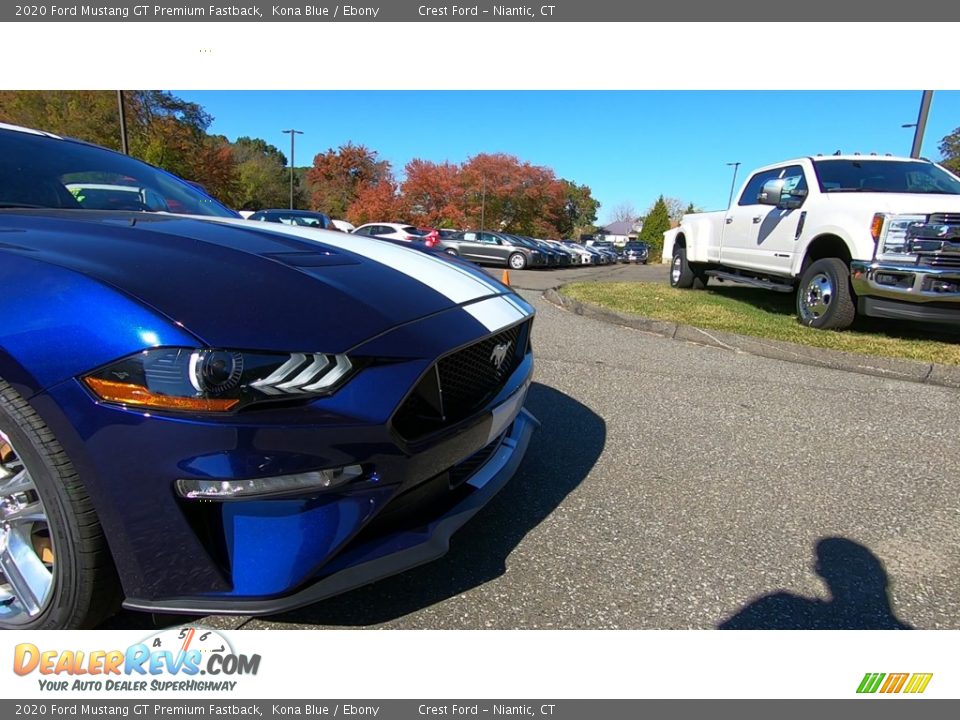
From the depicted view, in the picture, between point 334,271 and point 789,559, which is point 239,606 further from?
point 789,559

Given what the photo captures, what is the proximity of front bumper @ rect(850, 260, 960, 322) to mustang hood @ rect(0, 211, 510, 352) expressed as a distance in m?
5.11

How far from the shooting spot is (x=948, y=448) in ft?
10.2

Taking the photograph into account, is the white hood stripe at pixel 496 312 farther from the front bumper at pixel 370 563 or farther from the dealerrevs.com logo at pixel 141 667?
the dealerrevs.com logo at pixel 141 667

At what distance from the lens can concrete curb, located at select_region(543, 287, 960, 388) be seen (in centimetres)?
447

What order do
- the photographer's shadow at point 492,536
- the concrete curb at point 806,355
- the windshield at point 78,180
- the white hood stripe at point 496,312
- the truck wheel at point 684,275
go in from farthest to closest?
the truck wheel at point 684,275, the concrete curb at point 806,355, the windshield at point 78,180, the white hood stripe at point 496,312, the photographer's shadow at point 492,536

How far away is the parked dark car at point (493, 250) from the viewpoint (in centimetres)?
2027

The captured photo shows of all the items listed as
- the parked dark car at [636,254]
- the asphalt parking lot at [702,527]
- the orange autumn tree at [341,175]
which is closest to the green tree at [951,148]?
the parked dark car at [636,254]

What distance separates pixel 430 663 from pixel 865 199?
619 centimetres

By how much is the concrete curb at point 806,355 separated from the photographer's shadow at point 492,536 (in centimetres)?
286

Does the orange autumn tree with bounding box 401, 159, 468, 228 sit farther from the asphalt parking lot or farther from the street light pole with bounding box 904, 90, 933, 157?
the asphalt parking lot

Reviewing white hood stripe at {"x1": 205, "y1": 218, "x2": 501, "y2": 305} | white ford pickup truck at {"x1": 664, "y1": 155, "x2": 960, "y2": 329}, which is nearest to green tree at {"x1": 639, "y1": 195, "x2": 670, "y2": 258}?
white ford pickup truck at {"x1": 664, "y1": 155, "x2": 960, "y2": 329}

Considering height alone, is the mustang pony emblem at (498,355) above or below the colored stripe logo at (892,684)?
above

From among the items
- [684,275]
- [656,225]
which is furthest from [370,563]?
[656,225]

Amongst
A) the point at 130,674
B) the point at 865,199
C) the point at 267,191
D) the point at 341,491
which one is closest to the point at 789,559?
the point at 341,491
